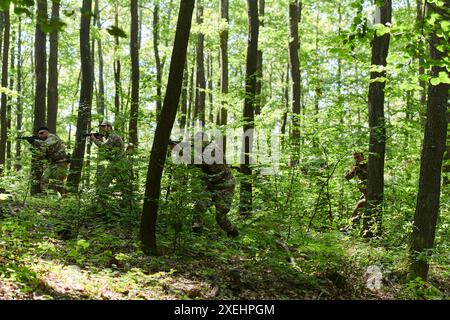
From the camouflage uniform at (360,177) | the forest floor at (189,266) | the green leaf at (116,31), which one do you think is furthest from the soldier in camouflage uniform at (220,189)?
the green leaf at (116,31)

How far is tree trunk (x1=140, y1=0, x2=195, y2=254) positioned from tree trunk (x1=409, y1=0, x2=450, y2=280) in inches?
141

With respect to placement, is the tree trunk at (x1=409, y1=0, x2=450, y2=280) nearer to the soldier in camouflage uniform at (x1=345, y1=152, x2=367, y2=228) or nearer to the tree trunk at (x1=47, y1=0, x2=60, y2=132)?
the soldier in camouflage uniform at (x1=345, y1=152, x2=367, y2=228)

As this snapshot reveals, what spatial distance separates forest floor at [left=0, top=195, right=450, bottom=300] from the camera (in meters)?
5.09

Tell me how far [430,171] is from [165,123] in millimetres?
4027

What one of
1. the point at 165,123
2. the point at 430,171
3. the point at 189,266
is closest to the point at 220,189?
the point at 189,266

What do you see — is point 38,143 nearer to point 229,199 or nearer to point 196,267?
point 229,199

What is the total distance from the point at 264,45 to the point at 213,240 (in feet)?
39.2

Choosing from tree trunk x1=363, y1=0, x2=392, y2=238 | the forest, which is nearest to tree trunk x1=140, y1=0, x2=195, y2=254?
the forest

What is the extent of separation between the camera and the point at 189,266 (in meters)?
6.51

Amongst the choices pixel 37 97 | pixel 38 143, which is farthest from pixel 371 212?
pixel 37 97

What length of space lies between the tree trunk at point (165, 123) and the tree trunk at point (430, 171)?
3.59m

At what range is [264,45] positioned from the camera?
18.1m

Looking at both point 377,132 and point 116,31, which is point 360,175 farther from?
point 116,31

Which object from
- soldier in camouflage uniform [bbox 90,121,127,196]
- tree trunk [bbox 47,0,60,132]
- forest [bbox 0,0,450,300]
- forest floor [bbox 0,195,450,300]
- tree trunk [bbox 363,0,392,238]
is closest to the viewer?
forest floor [bbox 0,195,450,300]
